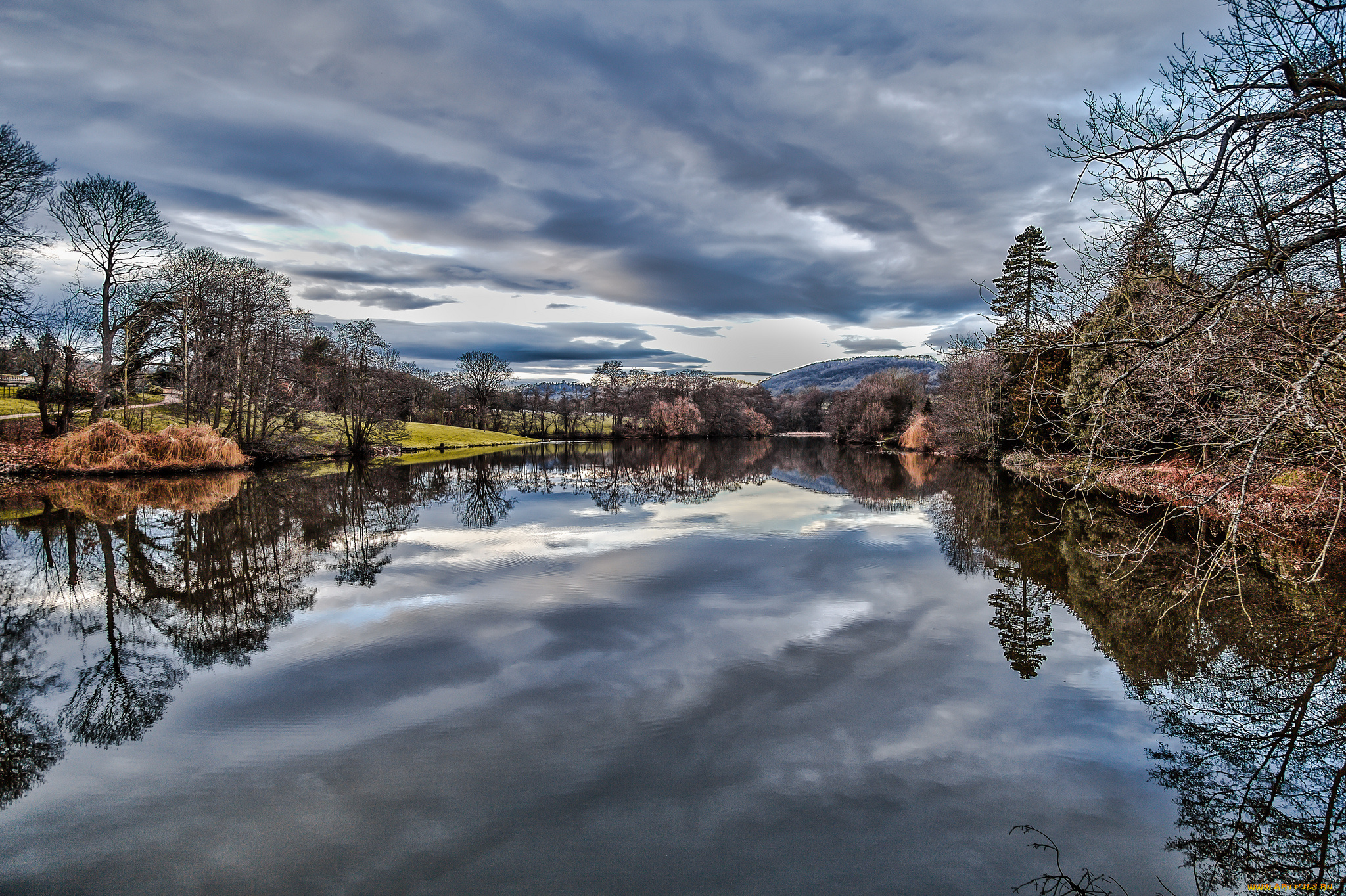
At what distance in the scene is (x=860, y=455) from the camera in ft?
151

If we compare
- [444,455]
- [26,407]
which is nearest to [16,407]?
[26,407]

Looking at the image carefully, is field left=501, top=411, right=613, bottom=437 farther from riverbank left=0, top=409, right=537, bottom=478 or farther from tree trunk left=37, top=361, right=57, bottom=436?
tree trunk left=37, top=361, right=57, bottom=436

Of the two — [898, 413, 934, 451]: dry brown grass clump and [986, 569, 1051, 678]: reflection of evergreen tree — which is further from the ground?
[898, 413, 934, 451]: dry brown grass clump

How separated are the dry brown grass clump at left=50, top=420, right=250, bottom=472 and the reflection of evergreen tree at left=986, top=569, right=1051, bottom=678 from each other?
88.6 ft

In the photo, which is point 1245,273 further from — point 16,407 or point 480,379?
point 480,379

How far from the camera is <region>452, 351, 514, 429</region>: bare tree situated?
6512 centimetres

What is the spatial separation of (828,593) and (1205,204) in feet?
19.4

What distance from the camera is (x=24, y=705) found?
5.36 metres

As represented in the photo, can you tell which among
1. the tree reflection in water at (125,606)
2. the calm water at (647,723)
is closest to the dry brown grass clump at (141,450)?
the tree reflection in water at (125,606)

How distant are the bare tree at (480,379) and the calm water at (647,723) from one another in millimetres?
54710

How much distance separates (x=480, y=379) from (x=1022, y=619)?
63627 millimetres

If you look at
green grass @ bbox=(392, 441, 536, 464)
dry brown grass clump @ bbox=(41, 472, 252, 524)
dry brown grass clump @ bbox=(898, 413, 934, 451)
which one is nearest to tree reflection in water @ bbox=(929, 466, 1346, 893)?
dry brown grass clump @ bbox=(41, 472, 252, 524)

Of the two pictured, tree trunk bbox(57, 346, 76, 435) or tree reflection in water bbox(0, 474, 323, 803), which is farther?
tree trunk bbox(57, 346, 76, 435)

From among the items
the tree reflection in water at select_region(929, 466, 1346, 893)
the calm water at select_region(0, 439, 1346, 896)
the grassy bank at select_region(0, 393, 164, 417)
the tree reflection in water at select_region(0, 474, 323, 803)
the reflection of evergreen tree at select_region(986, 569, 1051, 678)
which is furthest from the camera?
the grassy bank at select_region(0, 393, 164, 417)
